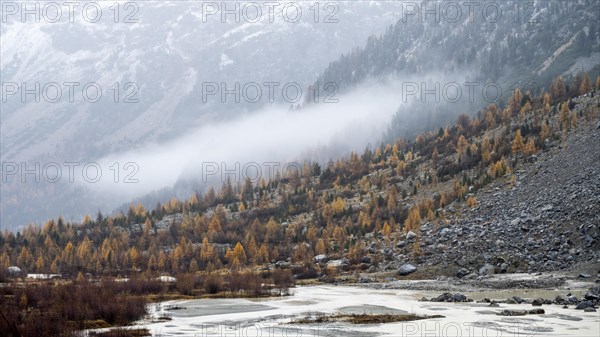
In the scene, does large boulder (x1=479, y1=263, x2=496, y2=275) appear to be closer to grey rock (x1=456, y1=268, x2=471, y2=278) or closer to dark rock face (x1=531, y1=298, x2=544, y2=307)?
grey rock (x1=456, y1=268, x2=471, y2=278)

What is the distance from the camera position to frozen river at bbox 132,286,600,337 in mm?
46406

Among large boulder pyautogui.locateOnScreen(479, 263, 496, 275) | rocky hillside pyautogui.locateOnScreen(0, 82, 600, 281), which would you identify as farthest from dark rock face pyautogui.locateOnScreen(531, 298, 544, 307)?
large boulder pyautogui.locateOnScreen(479, 263, 496, 275)

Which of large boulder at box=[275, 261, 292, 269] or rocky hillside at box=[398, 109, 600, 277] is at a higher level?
rocky hillside at box=[398, 109, 600, 277]

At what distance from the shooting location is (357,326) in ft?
169

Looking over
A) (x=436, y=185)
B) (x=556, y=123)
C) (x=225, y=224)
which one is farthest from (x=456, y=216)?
(x=225, y=224)

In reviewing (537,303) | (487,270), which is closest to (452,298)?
(537,303)

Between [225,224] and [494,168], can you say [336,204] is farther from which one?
[494,168]

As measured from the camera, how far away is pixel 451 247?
104312mm

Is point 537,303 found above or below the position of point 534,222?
below

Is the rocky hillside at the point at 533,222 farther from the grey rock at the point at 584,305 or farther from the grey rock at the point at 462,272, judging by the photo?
the grey rock at the point at 584,305

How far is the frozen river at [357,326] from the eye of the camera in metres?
46.4

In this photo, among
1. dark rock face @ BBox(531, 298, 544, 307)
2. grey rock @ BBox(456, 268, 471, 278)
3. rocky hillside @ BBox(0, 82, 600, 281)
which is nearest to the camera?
dark rock face @ BBox(531, 298, 544, 307)

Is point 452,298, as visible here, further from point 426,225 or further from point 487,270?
point 426,225

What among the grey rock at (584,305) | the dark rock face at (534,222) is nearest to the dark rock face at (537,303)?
the grey rock at (584,305)
